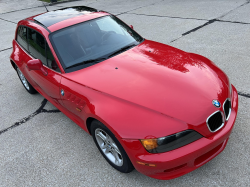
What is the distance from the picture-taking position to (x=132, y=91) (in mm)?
2471

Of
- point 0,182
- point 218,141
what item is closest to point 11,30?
point 0,182

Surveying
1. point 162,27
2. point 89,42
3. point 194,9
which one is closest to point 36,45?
point 89,42

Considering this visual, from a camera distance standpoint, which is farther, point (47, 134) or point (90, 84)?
point (47, 134)

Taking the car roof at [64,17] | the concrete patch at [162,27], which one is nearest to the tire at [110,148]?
the car roof at [64,17]

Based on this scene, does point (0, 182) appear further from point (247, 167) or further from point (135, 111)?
point (247, 167)

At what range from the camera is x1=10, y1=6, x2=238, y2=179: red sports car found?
2.11 metres

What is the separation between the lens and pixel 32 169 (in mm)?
2902

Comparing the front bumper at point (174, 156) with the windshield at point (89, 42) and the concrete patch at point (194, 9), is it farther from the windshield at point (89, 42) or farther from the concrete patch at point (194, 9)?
the concrete patch at point (194, 9)

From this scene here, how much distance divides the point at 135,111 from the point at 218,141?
0.91 m

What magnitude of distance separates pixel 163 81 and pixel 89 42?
1.37 m

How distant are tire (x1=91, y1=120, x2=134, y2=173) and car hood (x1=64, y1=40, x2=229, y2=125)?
43 centimetres

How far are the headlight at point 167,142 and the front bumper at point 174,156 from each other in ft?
0.12

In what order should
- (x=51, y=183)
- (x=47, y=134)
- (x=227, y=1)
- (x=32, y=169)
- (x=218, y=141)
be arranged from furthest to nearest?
(x=227, y=1)
(x=47, y=134)
(x=32, y=169)
(x=51, y=183)
(x=218, y=141)

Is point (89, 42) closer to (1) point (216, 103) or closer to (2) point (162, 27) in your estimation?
(1) point (216, 103)
